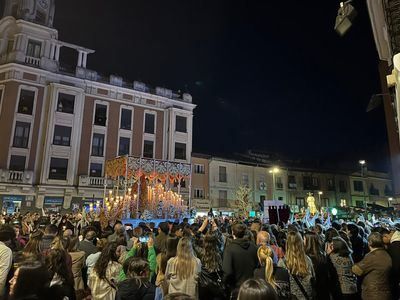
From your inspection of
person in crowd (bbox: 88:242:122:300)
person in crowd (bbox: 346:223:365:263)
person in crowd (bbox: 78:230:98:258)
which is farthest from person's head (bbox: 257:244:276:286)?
person in crowd (bbox: 346:223:365:263)

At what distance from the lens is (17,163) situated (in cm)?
2673

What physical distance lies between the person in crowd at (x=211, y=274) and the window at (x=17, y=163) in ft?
88.9

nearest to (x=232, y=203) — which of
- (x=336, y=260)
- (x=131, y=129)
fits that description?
(x=131, y=129)

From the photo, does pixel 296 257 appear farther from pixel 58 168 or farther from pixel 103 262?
pixel 58 168

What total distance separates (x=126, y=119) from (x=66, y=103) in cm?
654

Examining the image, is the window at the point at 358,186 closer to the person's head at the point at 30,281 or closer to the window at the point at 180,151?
the window at the point at 180,151

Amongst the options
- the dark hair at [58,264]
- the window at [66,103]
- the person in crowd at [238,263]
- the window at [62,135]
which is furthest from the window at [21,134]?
the person in crowd at [238,263]

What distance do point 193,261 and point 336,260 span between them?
264 centimetres

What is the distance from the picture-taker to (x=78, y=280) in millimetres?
5199

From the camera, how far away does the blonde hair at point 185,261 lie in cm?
433

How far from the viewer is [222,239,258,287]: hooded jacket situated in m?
4.79

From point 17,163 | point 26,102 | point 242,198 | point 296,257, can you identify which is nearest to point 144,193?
point 17,163

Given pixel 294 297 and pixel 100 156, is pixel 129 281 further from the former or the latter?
pixel 100 156

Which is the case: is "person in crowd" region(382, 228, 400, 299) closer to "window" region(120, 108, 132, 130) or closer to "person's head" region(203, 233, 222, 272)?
"person's head" region(203, 233, 222, 272)
